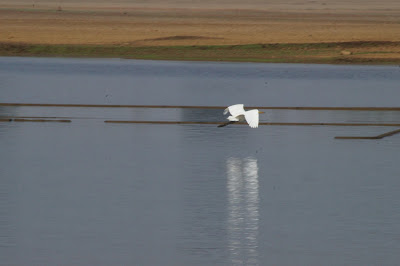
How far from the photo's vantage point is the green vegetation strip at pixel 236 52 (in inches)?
1885

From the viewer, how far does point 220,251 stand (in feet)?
37.3

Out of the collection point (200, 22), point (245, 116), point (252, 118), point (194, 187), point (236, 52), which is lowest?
point (194, 187)

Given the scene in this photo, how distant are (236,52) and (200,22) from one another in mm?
26417

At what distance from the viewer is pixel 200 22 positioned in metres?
75.8

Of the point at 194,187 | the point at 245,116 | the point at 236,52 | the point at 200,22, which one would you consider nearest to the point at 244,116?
the point at 245,116

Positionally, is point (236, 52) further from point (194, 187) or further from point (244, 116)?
point (194, 187)

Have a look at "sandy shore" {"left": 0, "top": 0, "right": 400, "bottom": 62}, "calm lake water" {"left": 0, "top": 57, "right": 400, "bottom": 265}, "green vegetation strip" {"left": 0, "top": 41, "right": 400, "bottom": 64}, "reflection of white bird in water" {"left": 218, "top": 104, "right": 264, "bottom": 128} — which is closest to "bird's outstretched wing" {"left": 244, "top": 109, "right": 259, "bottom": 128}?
"reflection of white bird in water" {"left": 218, "top": 104, "right": 264, "bottom": 128}

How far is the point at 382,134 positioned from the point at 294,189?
22.0 ft

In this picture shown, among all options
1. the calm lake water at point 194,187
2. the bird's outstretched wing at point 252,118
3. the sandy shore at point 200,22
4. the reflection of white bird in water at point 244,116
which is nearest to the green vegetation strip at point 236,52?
the sandy shore at point 200,22

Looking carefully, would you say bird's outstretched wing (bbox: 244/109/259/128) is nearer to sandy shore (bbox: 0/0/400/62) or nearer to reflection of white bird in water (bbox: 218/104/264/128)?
reflection of white bird in water (bbox: 218/104/264/128)

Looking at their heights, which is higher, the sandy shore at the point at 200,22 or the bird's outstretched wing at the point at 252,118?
the sandy shore at the point at 200,22

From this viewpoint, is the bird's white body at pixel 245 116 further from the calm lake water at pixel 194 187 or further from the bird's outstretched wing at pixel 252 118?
the calm lake water at pixel 194 187

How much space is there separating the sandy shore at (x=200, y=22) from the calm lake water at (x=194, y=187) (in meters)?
25.8

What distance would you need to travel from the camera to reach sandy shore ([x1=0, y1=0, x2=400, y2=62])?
5612 centimetres
